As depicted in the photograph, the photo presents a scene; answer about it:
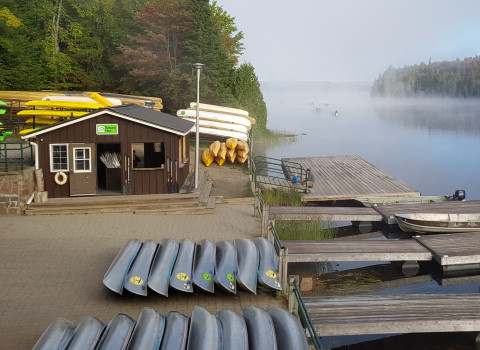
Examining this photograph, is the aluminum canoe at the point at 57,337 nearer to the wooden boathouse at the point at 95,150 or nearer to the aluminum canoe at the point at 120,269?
the aluminum canoe at the point at 120,269

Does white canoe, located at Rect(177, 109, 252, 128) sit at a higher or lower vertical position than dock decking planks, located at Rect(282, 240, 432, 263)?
higher

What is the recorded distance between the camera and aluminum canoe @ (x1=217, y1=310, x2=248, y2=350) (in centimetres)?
685

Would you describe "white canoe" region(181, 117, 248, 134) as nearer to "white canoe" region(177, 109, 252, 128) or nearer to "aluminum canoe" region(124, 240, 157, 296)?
"white canoe" region(177, 109, 252, 128)

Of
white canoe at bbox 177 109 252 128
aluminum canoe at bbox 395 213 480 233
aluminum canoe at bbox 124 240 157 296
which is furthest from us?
white canoe at bbox 177 109 252 128

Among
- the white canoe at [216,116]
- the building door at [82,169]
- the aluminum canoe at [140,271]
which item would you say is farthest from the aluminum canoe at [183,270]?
the white canoe at [216,116]

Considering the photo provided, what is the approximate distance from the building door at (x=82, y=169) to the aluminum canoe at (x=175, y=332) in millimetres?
9531

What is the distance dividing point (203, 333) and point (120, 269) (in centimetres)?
325

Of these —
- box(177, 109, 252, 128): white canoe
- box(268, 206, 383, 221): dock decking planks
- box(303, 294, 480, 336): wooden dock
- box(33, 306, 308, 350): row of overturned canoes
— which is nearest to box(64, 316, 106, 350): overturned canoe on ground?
box(33, 306, 308, 350): row of overturned canoes

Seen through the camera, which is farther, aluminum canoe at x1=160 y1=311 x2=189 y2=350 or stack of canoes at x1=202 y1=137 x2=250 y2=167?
stack of canoes at x1=202 y1=137 x2=250 y2=167

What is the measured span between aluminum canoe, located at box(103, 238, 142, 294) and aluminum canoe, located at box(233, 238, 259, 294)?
198 centimetres

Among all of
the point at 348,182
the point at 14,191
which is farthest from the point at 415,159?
the point at 14,191

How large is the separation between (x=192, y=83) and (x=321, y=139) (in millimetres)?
27365

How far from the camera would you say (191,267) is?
392 inches

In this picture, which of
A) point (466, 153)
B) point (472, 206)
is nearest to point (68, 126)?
point (472, 206)
